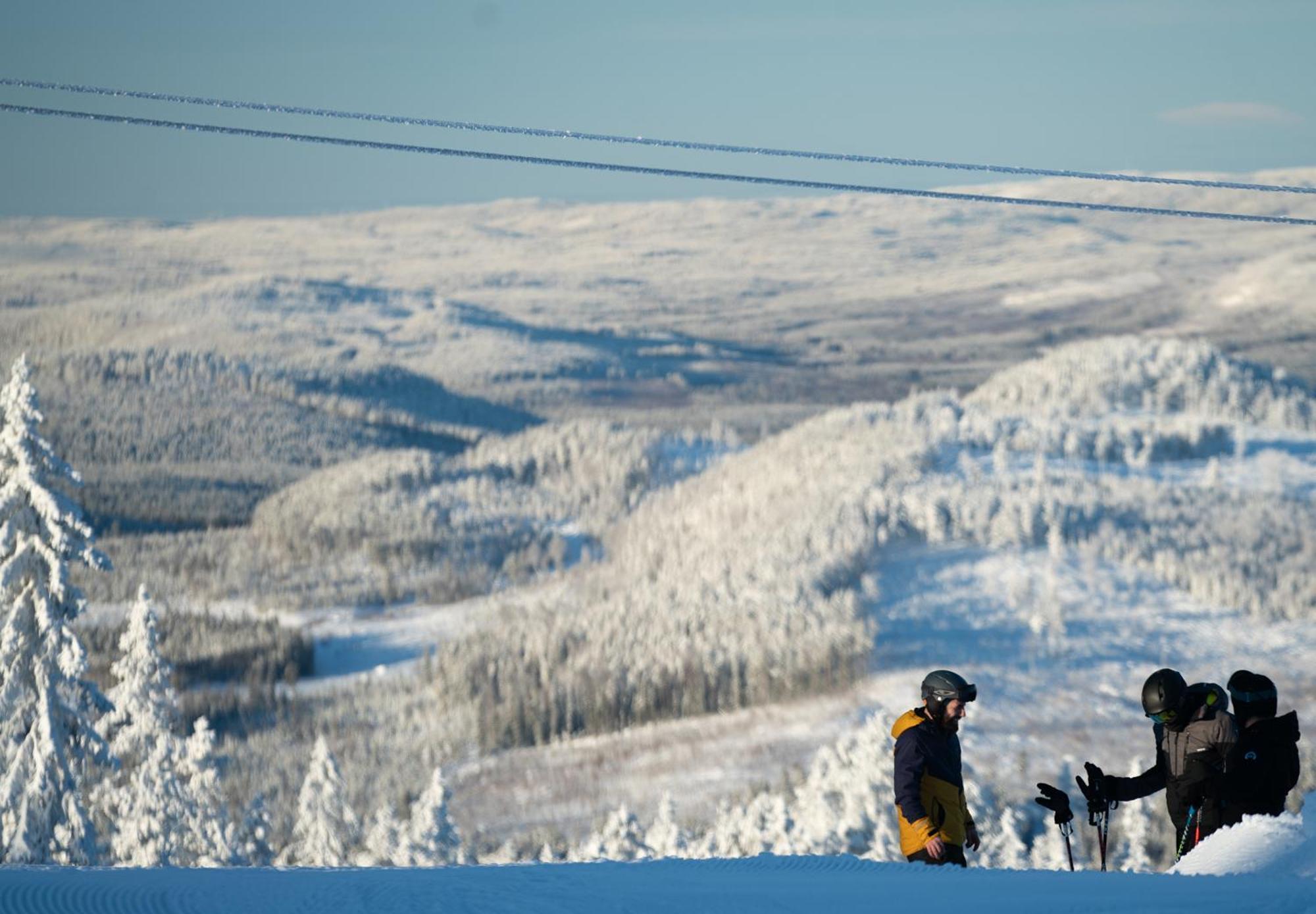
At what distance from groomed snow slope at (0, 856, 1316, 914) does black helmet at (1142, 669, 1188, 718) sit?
1191mm

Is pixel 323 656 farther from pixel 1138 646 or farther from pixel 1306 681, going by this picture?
pixel 1306 681

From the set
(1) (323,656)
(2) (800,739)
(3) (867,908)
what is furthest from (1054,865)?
(1) (323,656)

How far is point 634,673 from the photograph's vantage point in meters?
127

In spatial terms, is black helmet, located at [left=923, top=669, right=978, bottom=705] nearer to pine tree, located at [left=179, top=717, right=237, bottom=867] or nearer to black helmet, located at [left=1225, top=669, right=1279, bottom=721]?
black helmet, located at [left=1225, top=669, right=1279, bottom=721]

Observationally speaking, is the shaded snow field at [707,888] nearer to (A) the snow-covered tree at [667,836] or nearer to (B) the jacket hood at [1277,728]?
(B) the jacket hood at [1277,728]

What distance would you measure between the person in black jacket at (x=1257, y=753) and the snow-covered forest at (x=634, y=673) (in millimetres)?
18586

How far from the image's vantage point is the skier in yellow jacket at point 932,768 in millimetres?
10008

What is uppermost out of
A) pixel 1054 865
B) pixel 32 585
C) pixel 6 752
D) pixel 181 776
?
pixel 32 585

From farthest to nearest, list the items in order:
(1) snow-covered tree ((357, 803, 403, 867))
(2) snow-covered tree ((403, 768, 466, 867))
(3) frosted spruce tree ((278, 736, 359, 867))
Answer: (1) snow-covered tree ((357, 803, 403, 867))
(3) frosted spruce tree ((278, 736, 359, 867))
(2) snow-covered tree ((403, 768, 466, 867))

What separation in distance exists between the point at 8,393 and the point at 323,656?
14352 cm

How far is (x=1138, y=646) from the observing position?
14475cm

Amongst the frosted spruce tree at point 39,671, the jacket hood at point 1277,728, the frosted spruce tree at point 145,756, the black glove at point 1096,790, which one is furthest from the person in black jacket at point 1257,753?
the frosted spruce tree at point 145,756

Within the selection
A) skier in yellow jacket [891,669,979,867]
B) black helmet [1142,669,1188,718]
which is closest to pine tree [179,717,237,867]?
skier in yellow jacket [891,669,979,867]

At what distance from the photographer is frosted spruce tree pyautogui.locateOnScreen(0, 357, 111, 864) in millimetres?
23281
